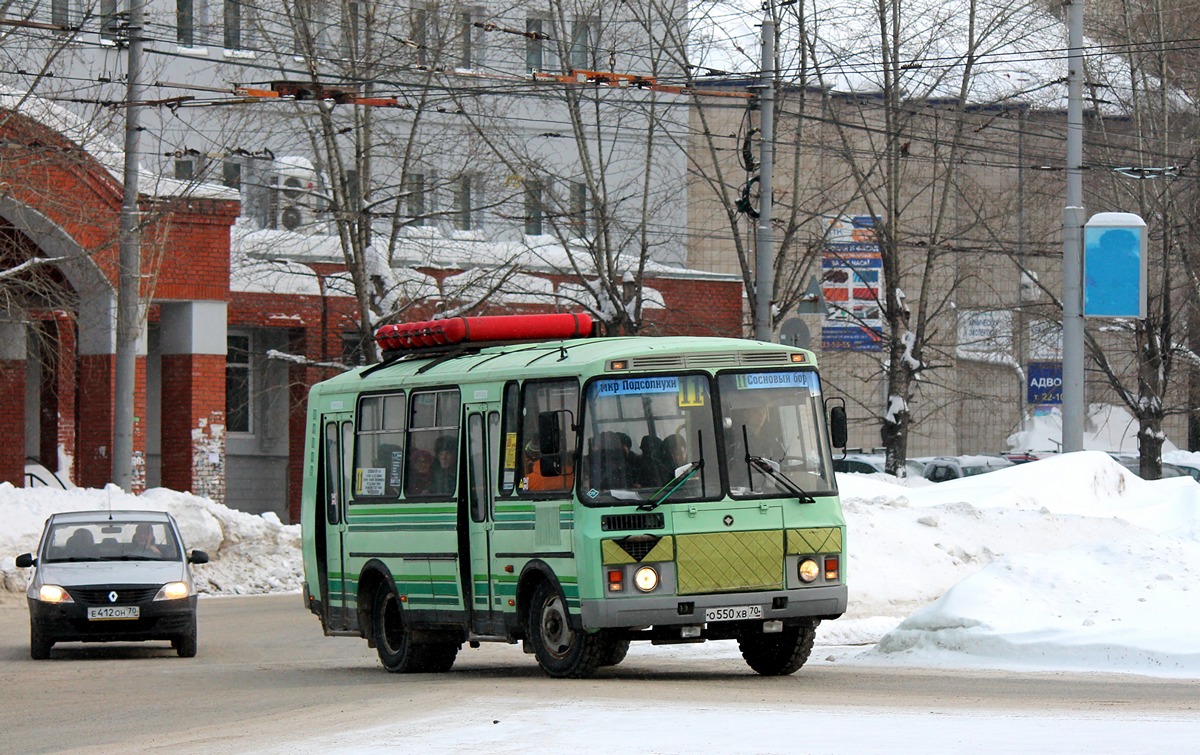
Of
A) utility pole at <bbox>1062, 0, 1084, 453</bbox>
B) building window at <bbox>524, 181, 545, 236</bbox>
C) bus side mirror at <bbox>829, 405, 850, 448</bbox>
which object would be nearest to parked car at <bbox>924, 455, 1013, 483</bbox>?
building window at <bbox>524, 181, 545, 236</bbox>

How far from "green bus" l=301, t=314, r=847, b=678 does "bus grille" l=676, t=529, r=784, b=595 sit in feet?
0.04

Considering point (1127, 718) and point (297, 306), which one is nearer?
point (1127, 718)

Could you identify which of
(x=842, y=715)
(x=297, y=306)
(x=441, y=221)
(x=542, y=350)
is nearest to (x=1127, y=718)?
(x=842, y=715)

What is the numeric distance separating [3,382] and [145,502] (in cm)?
1084

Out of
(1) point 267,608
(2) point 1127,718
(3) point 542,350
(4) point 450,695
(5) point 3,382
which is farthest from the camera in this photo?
(5) point 3,382

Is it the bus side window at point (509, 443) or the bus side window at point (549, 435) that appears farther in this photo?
the bus side window at point (509, 443)

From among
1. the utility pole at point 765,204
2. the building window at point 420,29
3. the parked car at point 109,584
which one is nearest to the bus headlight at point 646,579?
the parked car at point 109,584

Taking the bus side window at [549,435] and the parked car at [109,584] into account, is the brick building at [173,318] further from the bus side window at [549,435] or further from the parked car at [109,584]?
the bus side window at [549,435]

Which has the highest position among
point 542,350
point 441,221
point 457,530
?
point 441,221

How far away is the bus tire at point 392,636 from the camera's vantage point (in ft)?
53.2

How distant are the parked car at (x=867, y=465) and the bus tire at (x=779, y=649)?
2906 centimetres

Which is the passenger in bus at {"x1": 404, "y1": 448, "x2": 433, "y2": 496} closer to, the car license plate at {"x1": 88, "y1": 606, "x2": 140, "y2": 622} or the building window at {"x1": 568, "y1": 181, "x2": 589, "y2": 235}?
the car license plate at {"x1": 88, "y1": 606, "x2": 140, "y2": 622}

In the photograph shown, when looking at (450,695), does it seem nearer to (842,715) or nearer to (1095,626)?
(842,715)

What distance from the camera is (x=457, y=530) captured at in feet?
49.8
